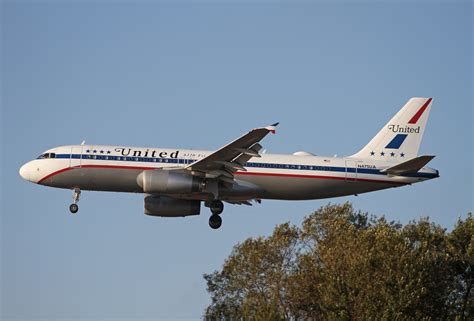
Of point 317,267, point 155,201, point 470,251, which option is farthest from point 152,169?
point 470,251

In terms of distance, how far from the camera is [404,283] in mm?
70062

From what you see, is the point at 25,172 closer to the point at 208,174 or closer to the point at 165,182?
the point at 165,182

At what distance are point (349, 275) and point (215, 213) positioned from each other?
44.4ft

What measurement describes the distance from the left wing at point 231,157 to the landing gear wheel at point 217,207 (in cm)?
179

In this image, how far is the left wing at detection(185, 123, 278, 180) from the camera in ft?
185

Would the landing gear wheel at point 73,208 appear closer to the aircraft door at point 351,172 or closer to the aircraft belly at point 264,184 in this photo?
the aircraft belly at point 264,184

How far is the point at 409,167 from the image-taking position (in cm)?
6016

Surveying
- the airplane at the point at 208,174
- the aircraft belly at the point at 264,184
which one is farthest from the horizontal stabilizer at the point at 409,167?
the aircraft belly at the point at 264,184

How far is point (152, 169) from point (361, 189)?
11.6m

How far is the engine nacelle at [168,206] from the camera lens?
6162cm

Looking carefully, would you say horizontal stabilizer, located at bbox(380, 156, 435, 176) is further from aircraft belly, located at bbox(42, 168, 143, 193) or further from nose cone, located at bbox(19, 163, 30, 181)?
nose cone, located at bbox(19, 163, 30, 181)

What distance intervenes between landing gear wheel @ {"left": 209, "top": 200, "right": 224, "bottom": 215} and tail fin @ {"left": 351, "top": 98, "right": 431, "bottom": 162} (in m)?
8.28

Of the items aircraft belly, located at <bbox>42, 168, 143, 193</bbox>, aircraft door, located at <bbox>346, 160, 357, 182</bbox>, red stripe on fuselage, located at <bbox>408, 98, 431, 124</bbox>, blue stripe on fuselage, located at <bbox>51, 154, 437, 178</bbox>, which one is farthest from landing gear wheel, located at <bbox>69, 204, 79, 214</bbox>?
red stripe on fuselage, located at <bbox>408, 98, 431, 124</bbox>

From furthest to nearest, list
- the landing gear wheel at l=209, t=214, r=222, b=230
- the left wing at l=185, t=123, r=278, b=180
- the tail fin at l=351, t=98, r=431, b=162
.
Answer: the tail fin at l=351, t=98, r=431, b=162, the landing gear wheel at l=209, t=214, r=222, b=230, the left wing at l=185, t=123, r=278, b=180
